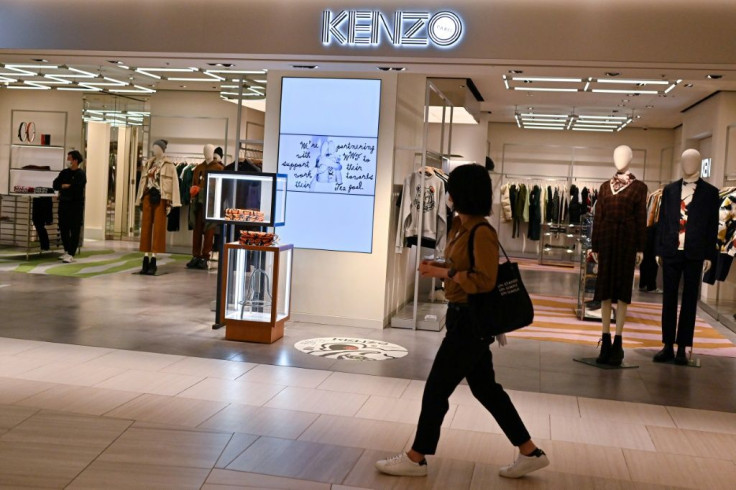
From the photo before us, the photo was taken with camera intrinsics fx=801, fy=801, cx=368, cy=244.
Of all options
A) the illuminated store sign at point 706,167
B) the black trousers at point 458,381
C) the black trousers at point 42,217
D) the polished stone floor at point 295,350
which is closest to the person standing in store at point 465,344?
A: the black trousers at point 458,381

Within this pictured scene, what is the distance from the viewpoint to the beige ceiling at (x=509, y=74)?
5871 millimetres

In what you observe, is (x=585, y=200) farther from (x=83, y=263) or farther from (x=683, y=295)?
(x=683, y=295)

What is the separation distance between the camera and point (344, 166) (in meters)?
7.60

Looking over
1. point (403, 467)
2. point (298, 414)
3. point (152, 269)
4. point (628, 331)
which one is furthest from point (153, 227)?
point (403, 467)

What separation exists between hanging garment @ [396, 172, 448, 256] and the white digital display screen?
14.2 inches

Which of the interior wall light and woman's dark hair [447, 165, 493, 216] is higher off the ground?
the interior wall light

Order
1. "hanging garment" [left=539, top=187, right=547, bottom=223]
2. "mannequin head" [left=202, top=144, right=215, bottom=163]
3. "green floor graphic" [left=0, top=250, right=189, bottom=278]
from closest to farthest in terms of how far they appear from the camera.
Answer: "green floor graphic" [left=0, top=250, right=189, bottom=278] → "mannequin head" [left=202, top=144, right=215, bottom=163] → "hanging garment" [left=539, top=187, right=547, bottom=223]

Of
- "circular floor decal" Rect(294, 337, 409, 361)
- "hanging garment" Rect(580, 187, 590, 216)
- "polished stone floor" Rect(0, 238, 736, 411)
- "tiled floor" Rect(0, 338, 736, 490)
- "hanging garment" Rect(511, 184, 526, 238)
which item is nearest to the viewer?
"tiled floor" Rect(0, 338, 736, 490)

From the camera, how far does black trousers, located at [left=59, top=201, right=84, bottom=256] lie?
11.8 meters

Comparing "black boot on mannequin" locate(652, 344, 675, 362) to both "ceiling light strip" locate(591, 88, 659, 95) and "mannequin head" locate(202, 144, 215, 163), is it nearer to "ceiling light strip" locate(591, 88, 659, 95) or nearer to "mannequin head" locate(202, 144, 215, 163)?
"ceiling light strip" locate(591, 88, 659, 95)

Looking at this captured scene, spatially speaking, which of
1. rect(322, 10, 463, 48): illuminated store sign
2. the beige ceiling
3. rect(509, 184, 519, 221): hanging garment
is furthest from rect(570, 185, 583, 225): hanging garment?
rect(322, 10, 463, 48): illuminated store sign

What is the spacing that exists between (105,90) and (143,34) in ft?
28.1

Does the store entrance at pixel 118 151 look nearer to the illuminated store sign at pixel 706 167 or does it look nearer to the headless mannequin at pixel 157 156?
the headless mannequin at pixel 157 156

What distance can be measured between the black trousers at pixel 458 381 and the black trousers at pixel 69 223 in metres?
9.46
